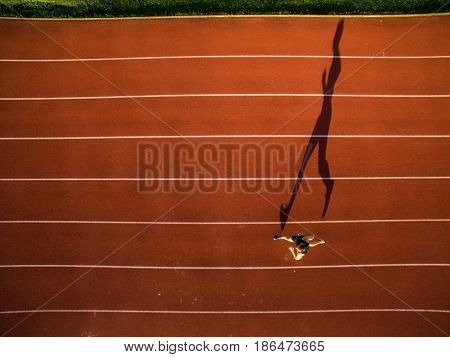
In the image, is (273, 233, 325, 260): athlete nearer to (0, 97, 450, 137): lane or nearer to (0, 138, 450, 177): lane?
(0, 138, 450, 177): lane

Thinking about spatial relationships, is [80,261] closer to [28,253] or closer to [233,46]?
[28,253]

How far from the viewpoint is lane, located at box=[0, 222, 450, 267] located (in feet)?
22.5

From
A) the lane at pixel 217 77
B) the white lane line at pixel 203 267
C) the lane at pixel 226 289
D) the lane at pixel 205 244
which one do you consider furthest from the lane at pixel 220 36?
the lane at pixel 226 289

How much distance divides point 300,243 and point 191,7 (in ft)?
18.0

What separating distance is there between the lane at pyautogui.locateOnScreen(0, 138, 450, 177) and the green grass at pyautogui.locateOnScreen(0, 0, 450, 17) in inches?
110

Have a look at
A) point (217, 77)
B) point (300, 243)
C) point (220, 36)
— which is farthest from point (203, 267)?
point (220, 36)

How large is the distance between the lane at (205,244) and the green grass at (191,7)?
4.58 metres

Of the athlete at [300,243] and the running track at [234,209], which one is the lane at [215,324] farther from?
the athlete at [300,243]

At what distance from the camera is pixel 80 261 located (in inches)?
270

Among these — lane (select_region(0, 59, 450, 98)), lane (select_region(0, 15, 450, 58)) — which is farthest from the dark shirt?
lane (select_region(0, 15, 450, 58))

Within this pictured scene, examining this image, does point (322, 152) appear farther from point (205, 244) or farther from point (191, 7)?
point (191, 7)

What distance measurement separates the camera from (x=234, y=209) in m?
6.91
